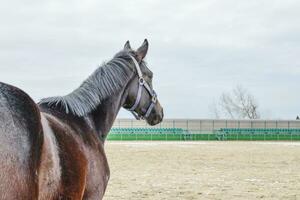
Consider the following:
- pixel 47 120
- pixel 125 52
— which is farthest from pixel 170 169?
pixel 47 120

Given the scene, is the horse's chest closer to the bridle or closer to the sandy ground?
the bridle

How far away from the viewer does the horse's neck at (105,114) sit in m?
5.79

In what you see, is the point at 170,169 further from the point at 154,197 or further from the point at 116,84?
the point at 116,84

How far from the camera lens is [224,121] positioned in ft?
232

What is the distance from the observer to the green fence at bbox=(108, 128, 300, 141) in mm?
62375

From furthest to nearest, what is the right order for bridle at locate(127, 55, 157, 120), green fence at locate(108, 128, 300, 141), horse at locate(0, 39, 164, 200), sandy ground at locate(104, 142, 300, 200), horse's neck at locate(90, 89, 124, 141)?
1. green fence at locate(108, 128, 300, 141)
2. sandy ground at locate(104, 142, 300, 200)
3. bridle at locate(127, 55, 157, 120)
4. horse's neck at locate(90, 89, 124, 141)
5. horse at locate(0, 39, 164, 200)

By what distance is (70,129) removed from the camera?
501cm

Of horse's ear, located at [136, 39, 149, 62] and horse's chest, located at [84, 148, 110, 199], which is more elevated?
horse's ear, located at [136, 39, 149, 62]

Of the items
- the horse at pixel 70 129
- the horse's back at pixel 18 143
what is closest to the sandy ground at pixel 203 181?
the horse at pixel 70 129

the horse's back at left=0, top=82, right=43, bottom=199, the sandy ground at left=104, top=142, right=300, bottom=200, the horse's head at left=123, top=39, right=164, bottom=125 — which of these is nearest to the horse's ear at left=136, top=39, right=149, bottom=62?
the horse's head at left=123, top=39, right=164, bottom=125

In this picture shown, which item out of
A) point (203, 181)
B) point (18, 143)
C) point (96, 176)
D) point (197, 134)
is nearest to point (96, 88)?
point (96, 176)

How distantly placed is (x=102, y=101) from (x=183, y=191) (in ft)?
25.7

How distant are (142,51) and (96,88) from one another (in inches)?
35.5

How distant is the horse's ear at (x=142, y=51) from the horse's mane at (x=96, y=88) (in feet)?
0.65
